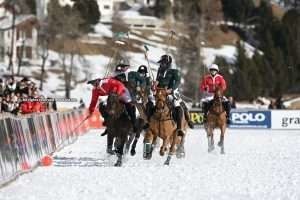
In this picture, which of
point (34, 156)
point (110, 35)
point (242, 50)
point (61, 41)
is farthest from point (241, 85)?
point (34, 156)

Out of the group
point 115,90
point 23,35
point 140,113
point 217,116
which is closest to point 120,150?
point 115,90

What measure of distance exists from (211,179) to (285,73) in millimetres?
76918

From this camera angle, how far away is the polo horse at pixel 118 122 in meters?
18.2

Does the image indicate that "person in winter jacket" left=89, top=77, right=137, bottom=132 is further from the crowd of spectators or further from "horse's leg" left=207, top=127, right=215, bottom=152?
"horse's leg" left=207, top=127, right=215, bottom=152

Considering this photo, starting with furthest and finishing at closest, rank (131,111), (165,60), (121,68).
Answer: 1. (165,60)
2. (121,68)
3. (131,111)

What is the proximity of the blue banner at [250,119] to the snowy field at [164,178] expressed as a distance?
863 inches

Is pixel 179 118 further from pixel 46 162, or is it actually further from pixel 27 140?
pixel 27 140

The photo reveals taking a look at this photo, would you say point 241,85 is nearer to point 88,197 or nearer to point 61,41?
point 61,41

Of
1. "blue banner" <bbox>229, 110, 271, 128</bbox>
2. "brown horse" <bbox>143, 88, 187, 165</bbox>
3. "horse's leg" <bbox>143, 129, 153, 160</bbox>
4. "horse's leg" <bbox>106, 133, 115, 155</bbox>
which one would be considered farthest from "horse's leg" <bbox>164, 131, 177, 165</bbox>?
"blue banner" <bbox>229, 110, 271, 128</bbox>

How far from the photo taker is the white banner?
43750 millimetres

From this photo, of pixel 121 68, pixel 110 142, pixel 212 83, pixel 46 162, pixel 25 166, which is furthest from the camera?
pixel 212 83

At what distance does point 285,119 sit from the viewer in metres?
44.1

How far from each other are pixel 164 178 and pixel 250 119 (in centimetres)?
2995

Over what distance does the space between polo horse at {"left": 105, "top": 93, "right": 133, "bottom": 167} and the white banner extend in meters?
26.4
